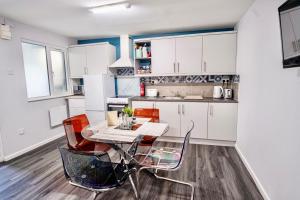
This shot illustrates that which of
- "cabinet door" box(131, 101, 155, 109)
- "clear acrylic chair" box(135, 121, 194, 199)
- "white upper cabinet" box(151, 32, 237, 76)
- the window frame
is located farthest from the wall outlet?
"white upper cabinet" box(151, 32, 237, 76)

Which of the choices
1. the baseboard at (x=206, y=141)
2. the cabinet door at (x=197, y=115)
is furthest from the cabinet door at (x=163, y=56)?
the baseboard at (x=206, y=141)

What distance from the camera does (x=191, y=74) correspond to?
355 cm

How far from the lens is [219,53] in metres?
3.36

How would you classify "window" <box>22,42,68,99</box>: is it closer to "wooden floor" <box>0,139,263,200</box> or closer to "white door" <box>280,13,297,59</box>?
"wooden floor" <box>0,139,263,200</box>

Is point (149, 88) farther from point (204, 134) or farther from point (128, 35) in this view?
point (204, 134)

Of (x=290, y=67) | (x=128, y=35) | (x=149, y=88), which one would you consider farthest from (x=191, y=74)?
(x=290, y=67)

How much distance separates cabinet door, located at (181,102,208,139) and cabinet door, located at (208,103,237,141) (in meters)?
0.10

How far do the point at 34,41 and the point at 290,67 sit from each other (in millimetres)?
4169

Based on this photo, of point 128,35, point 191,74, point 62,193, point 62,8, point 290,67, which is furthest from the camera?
point 128,35

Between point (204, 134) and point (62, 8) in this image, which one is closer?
point (62, 8)

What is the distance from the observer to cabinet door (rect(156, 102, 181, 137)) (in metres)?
3.45

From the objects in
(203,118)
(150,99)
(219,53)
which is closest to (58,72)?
(150,99)

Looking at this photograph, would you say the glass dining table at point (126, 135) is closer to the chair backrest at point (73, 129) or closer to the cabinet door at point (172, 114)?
the chair backrest at point (73, 129)

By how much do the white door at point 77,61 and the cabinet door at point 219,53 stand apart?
2.92 meters
